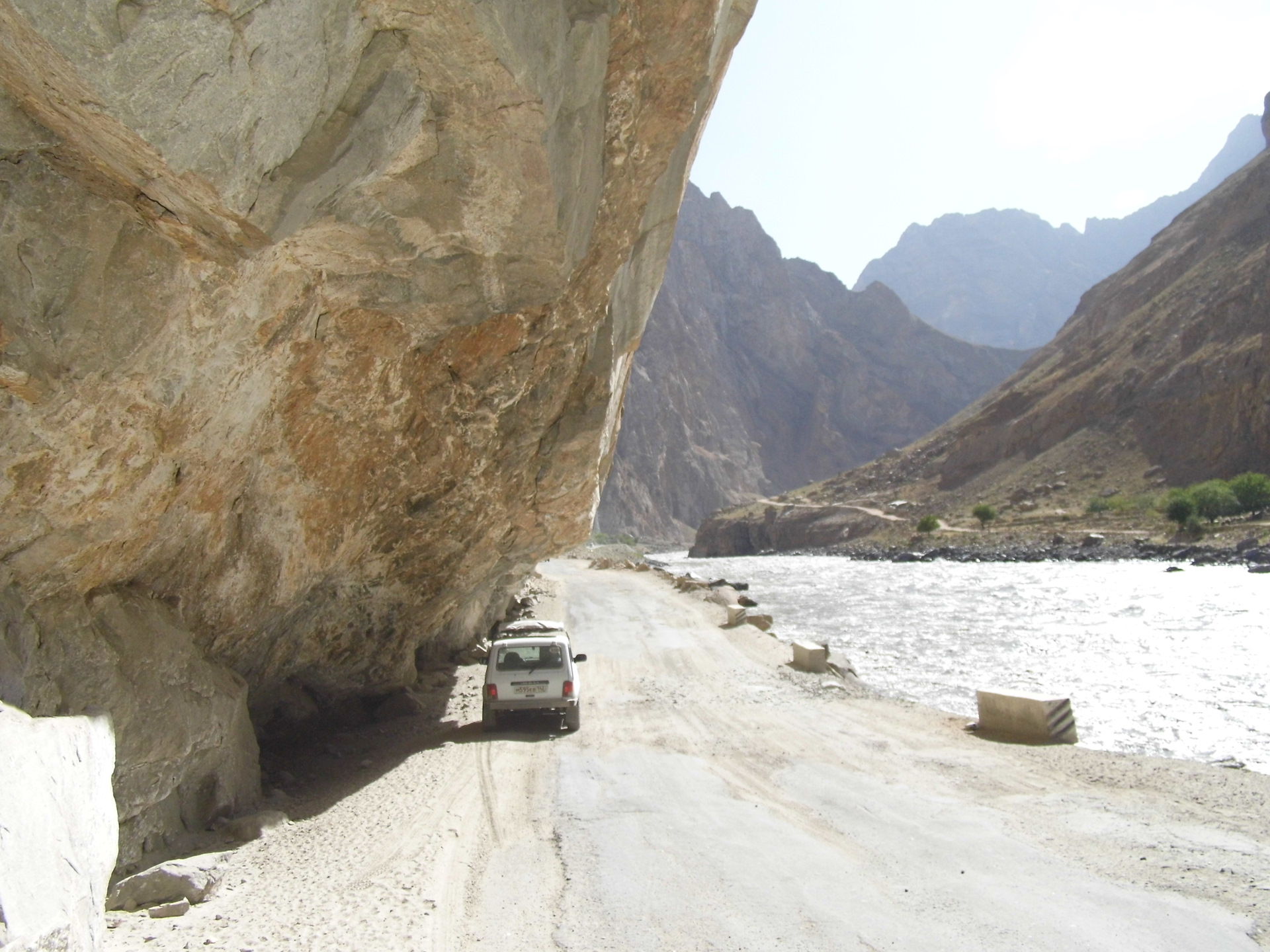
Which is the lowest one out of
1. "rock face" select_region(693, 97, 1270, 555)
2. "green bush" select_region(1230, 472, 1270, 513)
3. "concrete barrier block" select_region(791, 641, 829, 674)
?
"concrete barrier block" select_region(791, 641, 829, 674)

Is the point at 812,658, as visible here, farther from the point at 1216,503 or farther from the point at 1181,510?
the point at 1216,503

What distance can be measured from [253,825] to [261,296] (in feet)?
15.9

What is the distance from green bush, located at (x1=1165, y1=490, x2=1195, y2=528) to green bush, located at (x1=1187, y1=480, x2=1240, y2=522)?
0.41 m

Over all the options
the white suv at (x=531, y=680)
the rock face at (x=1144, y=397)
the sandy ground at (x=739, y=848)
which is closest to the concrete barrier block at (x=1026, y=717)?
the sandy ground at (x=739, y=848)

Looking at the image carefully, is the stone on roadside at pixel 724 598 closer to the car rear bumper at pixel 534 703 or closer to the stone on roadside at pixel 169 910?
the car rear bumper at pixel 534 703

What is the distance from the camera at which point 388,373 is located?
29.0 ft

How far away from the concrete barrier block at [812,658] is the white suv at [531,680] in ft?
21.5

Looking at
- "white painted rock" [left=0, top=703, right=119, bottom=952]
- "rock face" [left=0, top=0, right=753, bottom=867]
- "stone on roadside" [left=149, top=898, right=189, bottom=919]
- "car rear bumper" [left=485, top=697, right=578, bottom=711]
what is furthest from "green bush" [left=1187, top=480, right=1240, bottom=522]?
"white painted rock" [left=0, top=703, right=119, bottom=952]

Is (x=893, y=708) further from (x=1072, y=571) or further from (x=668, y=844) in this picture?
(x=1072, y=571)

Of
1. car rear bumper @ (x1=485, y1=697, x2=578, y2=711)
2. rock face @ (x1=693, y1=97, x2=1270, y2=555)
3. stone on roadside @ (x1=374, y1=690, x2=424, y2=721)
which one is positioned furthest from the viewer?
Result: rock face @ (x1=693, y1=97, x2=1270, y2=555)

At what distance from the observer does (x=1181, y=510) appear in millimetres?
51000

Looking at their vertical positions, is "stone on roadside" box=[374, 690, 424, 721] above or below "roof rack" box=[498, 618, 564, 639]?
below

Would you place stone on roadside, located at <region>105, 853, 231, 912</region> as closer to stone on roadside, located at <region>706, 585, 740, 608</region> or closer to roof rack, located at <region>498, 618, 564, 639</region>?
roof rack, located at <region>498, 618, 564, 639</region>

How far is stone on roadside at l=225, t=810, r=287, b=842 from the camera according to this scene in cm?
716
